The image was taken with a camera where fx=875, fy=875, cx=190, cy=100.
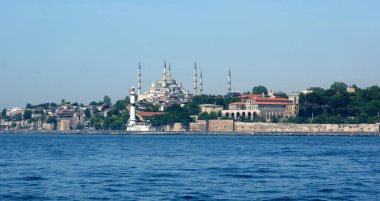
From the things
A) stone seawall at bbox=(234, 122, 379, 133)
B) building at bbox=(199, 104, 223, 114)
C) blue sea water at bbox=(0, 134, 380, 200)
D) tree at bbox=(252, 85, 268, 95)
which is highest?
tree at bbox=(252, 85, 268, 95)

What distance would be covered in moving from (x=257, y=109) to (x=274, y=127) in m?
14.9

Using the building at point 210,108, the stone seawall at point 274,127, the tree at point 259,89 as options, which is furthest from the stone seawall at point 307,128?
the tree at point 259,89

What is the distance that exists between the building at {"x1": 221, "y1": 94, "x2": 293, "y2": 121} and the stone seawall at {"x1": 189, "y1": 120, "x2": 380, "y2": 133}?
6.37m

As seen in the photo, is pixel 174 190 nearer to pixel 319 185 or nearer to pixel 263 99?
pixel 319 185

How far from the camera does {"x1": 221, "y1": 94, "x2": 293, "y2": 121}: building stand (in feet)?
497

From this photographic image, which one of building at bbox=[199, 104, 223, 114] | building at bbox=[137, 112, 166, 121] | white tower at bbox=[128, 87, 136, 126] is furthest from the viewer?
building at bbox=[199, 104, 223, 114]

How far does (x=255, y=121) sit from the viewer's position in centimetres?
14688

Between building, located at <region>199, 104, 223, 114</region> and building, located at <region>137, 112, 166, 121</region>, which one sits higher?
building, located at <region>199, 104, 223, 114</region>

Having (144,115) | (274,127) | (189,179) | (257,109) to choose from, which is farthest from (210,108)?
(189,179)

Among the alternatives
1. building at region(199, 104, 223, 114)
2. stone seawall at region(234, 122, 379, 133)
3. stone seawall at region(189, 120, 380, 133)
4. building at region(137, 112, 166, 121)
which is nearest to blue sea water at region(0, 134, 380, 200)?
stone seawall at region(234, 122, 379, 133)

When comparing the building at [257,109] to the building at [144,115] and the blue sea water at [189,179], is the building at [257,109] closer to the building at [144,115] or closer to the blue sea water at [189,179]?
the building at [144,115]

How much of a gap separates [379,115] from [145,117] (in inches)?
1855

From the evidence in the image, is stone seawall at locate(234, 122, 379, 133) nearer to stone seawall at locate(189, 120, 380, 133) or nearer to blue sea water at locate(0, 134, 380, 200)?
stone seawall at locate(189, 120, 380, 133)

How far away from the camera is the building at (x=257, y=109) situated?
15162 cm
